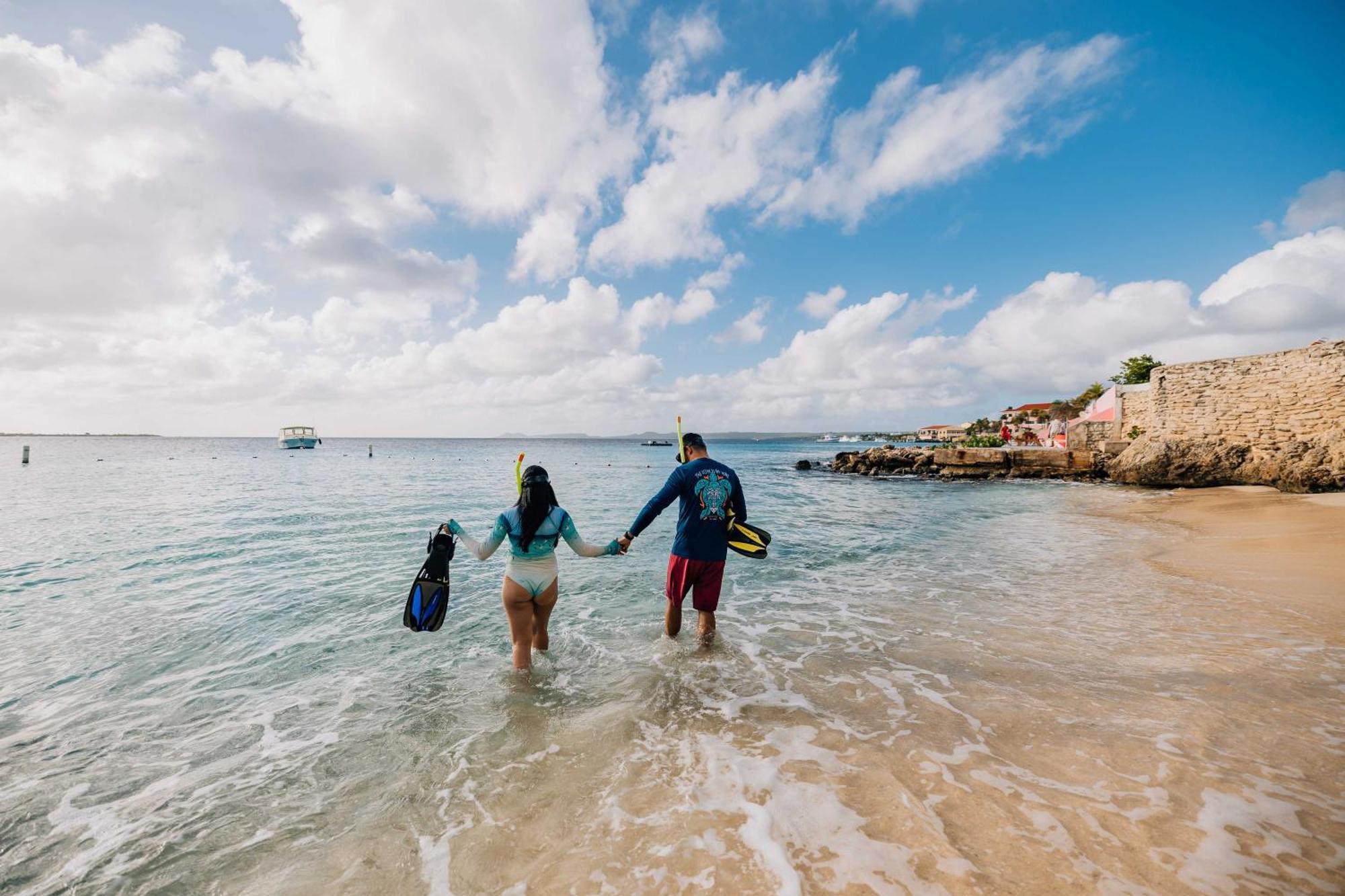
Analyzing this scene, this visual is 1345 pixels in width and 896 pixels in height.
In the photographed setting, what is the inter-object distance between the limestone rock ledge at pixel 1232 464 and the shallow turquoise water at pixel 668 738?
16818 millimetres

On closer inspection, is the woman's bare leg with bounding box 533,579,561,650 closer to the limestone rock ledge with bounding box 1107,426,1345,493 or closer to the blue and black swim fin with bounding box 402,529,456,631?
the blue and black swim fin with bounding box 402,529,456,631

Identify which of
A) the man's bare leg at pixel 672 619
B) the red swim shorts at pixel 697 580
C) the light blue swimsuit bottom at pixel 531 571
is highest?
the light blue swimsuit bottom at pixel 531 571

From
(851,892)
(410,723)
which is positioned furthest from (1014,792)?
(410,723)

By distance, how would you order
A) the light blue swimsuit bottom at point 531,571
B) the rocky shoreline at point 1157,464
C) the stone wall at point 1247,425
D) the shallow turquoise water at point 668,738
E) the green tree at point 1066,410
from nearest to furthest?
1. the shallow turquoise water at point 668,738
2. the light blue swimsuit bottom at point 531,571
3. the rocky shoreline at point 1157,464
4. the stone wall at point 1247,425
5. the green tree at point 1066,410

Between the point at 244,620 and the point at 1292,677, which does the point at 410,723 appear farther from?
the point at 1292,677

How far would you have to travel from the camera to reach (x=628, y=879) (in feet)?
9.81

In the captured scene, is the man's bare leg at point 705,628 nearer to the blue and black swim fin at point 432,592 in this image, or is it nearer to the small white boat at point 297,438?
the blue and black swim fin at point 432,592

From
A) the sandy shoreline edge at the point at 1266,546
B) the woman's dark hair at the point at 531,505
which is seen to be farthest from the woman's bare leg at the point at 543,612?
the sandy shoreline edge at the point at 1266,546

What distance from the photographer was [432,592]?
5469 millimetres

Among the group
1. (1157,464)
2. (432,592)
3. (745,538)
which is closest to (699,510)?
(745,538)

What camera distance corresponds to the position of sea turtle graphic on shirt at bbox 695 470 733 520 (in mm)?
6086

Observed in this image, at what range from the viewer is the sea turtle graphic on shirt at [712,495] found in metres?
6.09

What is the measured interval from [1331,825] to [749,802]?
347 centimetres

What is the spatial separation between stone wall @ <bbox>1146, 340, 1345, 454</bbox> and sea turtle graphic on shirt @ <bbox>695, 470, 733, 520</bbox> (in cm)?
2753
